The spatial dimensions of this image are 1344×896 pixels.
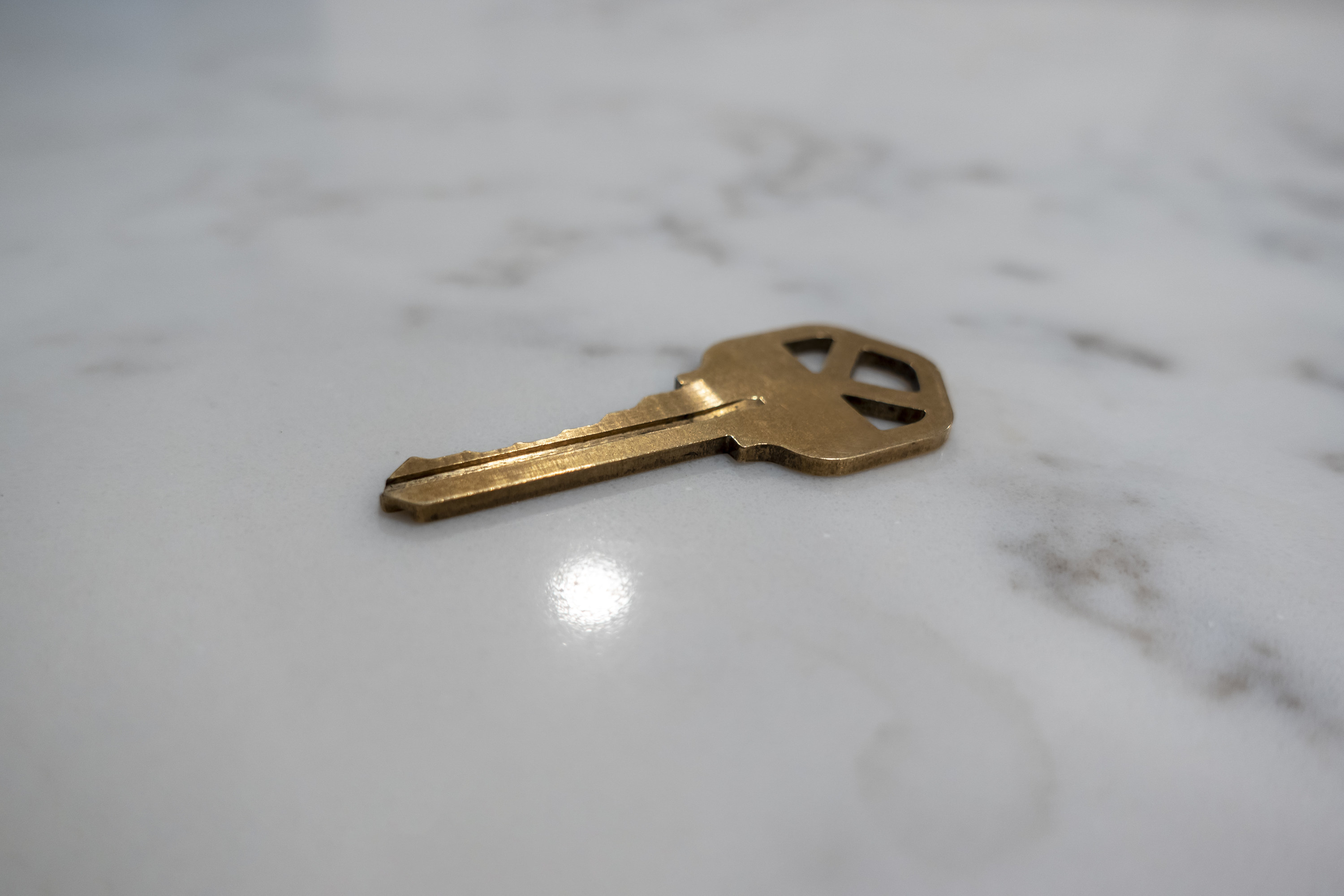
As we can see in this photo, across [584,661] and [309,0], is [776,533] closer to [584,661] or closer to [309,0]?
[584,661]

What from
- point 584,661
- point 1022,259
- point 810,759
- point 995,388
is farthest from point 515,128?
point 810,759

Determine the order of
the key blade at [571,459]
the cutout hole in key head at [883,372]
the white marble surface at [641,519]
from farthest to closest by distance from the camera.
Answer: the cutout hole in key head at [883,372] < the key blade at [571,459] < the white marble surface at [641,519]

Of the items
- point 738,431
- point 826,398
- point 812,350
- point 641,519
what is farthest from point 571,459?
point 812,350

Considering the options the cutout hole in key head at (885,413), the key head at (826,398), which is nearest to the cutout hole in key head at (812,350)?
the key head at (826,398)

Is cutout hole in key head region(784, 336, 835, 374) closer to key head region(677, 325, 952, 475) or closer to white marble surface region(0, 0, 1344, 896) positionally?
key head region(677, 325, 952, 475)

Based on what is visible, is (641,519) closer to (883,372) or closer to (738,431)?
(738,431)

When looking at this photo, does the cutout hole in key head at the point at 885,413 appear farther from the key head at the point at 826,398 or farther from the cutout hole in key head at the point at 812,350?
the cutout hole in key head at the point at 812,350
